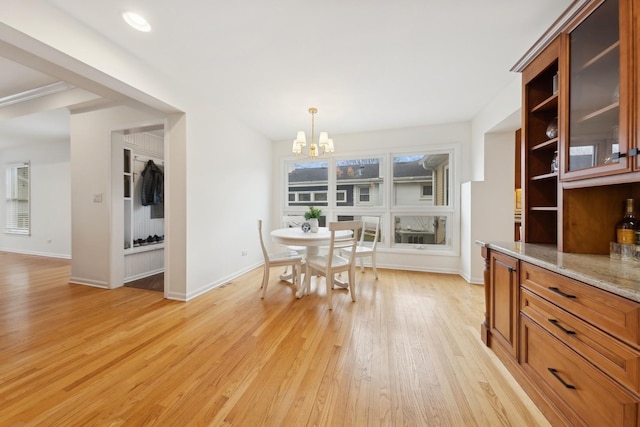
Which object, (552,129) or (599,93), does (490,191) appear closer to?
(552,129)

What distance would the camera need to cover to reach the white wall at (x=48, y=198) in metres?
5.26

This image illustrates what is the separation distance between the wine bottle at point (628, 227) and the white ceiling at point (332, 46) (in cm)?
145

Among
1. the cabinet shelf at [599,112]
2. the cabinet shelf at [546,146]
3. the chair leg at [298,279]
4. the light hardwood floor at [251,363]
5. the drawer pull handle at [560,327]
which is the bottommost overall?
the light hardwood floor at [251,363]

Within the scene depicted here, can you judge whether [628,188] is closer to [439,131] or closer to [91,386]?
[439,131]

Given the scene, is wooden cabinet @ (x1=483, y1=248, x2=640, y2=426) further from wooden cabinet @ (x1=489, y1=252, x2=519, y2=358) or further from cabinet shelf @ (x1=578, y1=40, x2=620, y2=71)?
cabinet shelf @ (x1=578, y1=40, x2=620, y2=71)

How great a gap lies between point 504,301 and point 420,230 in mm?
2611

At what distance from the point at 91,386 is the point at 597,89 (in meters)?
3.50

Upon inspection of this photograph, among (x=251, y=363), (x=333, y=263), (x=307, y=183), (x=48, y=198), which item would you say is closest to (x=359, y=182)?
(x=307, y=183)

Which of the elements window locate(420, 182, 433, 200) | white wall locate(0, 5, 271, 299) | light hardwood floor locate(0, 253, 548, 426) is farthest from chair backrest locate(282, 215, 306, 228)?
window locate(420, 182, 433, 200)

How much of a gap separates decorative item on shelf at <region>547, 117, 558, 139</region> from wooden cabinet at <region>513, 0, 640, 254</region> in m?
0.02

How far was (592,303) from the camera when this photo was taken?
1025 millimetres

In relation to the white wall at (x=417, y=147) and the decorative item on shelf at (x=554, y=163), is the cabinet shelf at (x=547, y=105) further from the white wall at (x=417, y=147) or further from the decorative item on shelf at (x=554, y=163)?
the white wall at (x=417, y=147)

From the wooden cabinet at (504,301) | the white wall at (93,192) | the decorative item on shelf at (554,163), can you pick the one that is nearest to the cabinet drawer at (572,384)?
the wooden cabinet at (504,301)

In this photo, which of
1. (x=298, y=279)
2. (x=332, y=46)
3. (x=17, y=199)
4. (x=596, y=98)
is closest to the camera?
(x=596, y=98)
